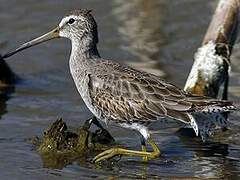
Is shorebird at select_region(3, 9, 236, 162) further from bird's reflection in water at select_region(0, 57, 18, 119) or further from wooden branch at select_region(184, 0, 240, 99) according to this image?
bird's reflection in water at select_region(0, 57, 18, 119)

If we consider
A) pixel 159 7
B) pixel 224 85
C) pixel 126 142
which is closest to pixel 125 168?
pixel 126 142

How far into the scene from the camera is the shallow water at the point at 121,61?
337 inches

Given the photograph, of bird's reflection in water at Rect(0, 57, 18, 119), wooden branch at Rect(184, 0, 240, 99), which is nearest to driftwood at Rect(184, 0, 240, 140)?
wooden branch at Rect(184, 0, 240, 99)

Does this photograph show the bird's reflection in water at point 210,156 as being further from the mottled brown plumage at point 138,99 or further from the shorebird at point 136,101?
the mottled brown plumage at point 138,99

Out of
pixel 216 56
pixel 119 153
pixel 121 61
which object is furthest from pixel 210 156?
pixel 121 61

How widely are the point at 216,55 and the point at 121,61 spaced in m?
2.43

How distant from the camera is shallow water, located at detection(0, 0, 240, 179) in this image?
8555mm

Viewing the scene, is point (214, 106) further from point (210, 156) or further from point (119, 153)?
point (119, 153)

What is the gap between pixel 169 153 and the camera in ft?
29.8

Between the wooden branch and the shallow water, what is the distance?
0.47m

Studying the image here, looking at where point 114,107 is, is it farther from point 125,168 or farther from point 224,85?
point 224,85

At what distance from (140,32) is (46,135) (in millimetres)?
5142

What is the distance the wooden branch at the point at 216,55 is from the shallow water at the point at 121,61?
1.53ft

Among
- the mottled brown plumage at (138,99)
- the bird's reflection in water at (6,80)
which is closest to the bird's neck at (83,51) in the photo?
the mottled brown plumage at (138,99)
